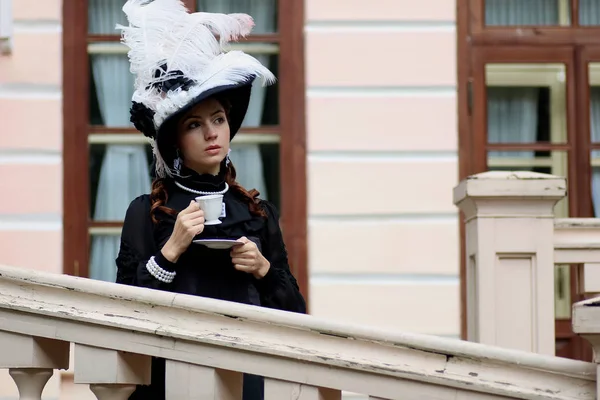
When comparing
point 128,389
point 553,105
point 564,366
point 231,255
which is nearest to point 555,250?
→ point 231,255

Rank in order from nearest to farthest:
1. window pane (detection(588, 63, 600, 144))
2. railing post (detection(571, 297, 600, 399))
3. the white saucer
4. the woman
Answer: railing post (detection(571, 297, 600, 399)) < the white saucer < the woman < window pane (detection(588, 63, 600, 144))

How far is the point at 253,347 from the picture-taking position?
1937mm

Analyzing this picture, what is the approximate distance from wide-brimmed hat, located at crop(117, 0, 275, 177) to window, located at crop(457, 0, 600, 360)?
2715 mm

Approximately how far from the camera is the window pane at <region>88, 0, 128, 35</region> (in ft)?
17.5

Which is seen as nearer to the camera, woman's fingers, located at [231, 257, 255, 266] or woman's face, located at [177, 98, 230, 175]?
woman's fingers, located at [231, 257, 255, 266]

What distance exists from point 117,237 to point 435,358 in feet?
11.8

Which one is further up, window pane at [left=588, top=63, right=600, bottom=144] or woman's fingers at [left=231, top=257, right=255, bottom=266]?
window pane at [left=588, top=63, right=600, bottom=144]

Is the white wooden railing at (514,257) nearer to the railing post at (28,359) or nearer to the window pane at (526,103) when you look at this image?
A: the railing post at (28,359)

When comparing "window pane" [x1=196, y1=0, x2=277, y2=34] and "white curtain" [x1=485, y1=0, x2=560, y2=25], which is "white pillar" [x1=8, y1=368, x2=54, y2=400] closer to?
"window pane" [x1=196, y1=0, x2=277, y2=34]

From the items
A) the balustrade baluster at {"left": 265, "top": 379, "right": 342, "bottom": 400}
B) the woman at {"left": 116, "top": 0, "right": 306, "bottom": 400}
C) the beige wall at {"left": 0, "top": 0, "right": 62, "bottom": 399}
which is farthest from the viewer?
the beige wall at {"left": 0, "top": 0, "right": 62, "bottom": 399}

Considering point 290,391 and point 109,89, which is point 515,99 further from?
point 290,391

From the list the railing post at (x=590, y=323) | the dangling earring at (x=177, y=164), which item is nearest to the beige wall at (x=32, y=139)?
the dangling earring at (x=177, y=164)

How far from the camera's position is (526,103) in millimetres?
5469

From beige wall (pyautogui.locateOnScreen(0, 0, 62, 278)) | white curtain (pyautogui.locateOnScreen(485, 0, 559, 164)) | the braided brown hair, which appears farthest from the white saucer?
white curtain (pyautogui.locateOnScreen(485, 0, 559, 164))
